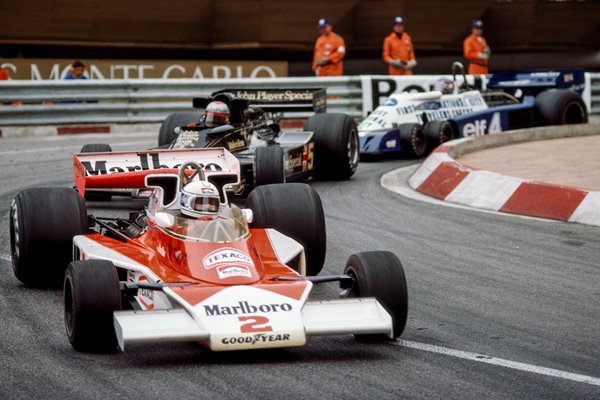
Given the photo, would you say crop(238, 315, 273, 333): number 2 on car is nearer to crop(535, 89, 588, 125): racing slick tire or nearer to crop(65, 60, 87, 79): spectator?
crop(535, 89, 588, 125): racing slick tire

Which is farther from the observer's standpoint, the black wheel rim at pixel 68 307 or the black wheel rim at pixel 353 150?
the black wheel rim at pixel 353 150

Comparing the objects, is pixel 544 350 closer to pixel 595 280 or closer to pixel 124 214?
pixel 595 280

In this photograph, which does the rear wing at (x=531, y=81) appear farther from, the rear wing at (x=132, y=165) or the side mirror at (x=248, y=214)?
the side mirror at (x=248, y=214)

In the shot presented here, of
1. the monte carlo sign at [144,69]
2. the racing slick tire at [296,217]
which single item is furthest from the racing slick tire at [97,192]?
the monte carlo sign at [144,69]

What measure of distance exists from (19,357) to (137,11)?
18.5 metres

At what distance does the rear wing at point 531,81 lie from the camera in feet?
65.6

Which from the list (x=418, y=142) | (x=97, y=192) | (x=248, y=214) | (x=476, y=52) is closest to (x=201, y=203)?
(x=248, y=214)

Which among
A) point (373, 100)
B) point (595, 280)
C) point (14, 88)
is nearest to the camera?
point (595, 280)

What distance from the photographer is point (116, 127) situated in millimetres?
20578

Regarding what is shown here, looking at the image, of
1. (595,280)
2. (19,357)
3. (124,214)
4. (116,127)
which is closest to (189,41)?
(116,127)

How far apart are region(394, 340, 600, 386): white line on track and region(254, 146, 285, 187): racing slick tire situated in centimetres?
582

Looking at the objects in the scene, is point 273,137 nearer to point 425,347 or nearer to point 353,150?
point 353,150

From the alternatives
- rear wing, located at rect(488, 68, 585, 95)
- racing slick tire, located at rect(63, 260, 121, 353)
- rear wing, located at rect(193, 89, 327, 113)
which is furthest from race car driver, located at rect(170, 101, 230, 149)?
rear wing, located at rect(488, 68, 585, 95)

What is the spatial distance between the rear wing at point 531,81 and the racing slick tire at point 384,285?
1374 centimetres
